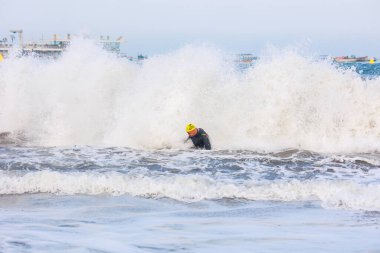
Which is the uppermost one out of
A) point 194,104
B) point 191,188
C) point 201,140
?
A: point 194,104

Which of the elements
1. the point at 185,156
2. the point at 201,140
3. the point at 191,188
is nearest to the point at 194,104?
the point at 201,140

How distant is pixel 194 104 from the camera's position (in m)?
17.6

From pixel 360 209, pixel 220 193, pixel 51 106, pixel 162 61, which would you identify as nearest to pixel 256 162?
pixel 220 193

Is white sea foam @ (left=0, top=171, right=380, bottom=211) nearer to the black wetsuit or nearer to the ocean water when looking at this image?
the ocean water

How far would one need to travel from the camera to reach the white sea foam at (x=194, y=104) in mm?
16078

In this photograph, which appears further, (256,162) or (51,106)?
(51,106)

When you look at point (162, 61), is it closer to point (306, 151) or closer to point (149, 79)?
point (149, 79)

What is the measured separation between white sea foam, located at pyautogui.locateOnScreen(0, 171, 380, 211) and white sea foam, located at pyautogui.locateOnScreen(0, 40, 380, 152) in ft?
15.9

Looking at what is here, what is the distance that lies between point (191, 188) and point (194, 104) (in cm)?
779

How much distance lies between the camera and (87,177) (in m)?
10.7

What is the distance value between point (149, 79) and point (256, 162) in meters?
6.87

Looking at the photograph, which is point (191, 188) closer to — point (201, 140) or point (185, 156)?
point (185, 156)

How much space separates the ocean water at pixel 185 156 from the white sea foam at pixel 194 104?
0.04m

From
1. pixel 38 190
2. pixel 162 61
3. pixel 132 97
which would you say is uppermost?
pixel 162 61
